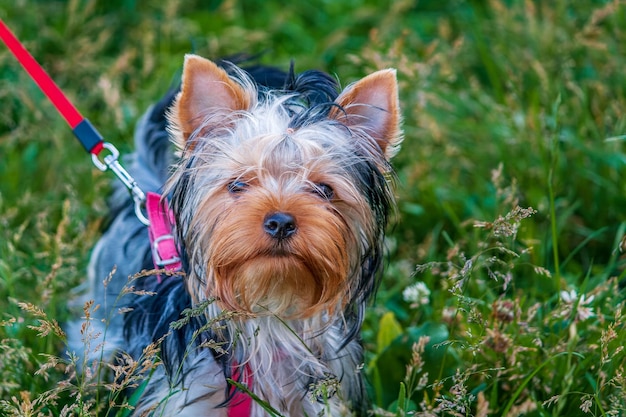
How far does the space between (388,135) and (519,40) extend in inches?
112

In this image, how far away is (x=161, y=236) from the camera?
3.19 metres

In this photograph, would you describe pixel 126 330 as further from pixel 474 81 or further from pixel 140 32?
pixel 140 32

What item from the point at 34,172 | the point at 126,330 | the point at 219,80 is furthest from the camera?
the point at 34,172

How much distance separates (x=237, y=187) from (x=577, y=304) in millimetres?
1292

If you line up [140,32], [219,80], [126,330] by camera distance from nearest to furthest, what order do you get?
[219,80] → [126,330] → [140,32]

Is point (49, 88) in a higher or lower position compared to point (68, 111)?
higher

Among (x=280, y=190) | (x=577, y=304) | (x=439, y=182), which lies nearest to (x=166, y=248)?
(x=280, y=190)

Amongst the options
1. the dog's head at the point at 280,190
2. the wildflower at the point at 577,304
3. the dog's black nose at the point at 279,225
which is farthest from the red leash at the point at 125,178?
the wildflower at the point at 577,304

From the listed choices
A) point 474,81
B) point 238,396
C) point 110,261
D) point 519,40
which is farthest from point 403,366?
point 519,40

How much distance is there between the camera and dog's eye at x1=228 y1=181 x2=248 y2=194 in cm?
278

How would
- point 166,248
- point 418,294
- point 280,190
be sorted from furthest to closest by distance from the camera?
1. point 418,294
2. point 166,248
3. point 280,190

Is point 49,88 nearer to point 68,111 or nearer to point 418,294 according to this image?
point 68,111

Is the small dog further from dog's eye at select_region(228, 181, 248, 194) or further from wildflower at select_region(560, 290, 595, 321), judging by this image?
wildflower at select_region(560, 290, 595, 321)

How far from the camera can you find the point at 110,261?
3828 mm
